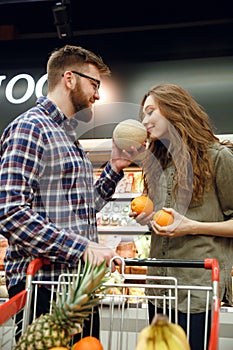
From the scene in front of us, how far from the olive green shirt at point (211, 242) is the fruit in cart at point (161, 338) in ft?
2.64

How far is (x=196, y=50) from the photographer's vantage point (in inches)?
146

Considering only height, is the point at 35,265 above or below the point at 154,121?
below

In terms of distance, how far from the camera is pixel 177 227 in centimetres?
155

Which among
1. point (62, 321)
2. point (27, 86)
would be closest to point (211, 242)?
point (62, 321)

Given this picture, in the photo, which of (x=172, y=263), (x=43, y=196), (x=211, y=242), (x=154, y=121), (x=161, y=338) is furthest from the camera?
(x=154, y=121)

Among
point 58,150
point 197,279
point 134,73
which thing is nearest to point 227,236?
point 197,279

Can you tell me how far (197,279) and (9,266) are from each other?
65 cm

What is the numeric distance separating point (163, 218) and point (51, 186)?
40 centimetres

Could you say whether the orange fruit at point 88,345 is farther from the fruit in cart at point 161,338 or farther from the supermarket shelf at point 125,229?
the supermarket shelf at point 125,229

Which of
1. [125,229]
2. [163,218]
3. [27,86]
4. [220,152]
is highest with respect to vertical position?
[27,86]

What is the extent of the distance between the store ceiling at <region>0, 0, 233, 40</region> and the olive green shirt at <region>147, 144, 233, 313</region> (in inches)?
92.4

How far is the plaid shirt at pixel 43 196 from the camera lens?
1329mm

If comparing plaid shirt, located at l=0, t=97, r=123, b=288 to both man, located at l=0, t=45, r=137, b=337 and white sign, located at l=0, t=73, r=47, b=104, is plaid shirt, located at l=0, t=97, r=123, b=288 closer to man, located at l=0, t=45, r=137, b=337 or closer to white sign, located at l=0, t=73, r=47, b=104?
man, located at l=0, t=45, r=137, b=337

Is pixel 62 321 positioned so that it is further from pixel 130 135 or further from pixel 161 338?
pixel 130 135
